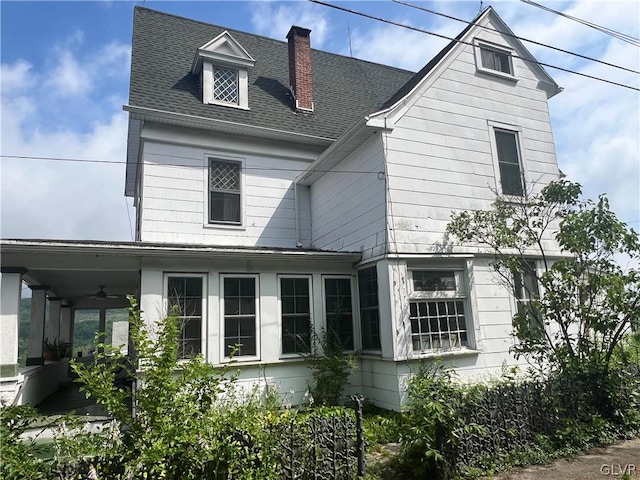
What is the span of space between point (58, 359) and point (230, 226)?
6.30 metres

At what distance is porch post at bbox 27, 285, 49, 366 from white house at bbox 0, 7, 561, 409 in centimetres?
5

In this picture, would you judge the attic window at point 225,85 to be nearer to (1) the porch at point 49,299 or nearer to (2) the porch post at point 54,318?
(1) the porch at point 49,299

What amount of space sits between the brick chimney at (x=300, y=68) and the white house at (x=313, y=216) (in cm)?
36

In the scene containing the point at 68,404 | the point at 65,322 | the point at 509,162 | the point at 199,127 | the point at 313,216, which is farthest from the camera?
the point at 65,322

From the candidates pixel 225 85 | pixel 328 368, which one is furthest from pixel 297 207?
pixel 328 368

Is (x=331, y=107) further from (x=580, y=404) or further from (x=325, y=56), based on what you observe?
(x=580, y=404)

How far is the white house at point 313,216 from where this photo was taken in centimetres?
848

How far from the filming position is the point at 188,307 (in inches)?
336

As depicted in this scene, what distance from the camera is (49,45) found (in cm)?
665

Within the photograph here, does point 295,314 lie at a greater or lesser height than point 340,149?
lesser

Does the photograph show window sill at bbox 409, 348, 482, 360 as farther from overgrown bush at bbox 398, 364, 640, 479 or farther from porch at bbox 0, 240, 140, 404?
porch at bbox 0, 240, 140, 404

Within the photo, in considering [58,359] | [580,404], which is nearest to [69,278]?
[58,359]

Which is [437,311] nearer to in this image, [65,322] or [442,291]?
[442,291]

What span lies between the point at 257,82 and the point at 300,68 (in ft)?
4.96
